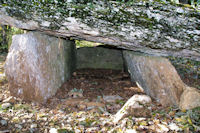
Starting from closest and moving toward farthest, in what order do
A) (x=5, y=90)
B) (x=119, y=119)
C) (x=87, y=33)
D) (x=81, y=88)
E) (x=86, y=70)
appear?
(x=119, y=119), (x=87, y=33), (x=5, y=90), (x=81, y=88), (x=86, y=70)

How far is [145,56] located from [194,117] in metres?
1.56

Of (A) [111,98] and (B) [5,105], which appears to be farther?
(A) [111,98]

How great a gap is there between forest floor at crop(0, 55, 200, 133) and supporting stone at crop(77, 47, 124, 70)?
6.51 ft

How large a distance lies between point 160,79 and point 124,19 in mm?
1519

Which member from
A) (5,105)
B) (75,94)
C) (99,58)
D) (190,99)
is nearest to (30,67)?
(5,105)

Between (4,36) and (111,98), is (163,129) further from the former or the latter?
(4,36)

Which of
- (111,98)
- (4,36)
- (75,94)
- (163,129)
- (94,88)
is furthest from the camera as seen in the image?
(4,36)

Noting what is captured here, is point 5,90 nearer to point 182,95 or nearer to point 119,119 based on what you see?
point 119,119

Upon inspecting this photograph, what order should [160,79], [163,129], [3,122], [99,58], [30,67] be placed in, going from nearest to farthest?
[163,129] → [3,122] → [30,67] → [160,79] → [99,58]

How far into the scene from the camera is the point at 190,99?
369 cm

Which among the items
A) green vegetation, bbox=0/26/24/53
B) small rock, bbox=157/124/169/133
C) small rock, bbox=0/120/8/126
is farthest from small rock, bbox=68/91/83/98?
green vegetation, bbox=0/26/24/53

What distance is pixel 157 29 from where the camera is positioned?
3.44 m

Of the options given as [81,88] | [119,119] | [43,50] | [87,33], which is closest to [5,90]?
[43,50]

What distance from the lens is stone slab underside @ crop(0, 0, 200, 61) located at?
3.36 meters
